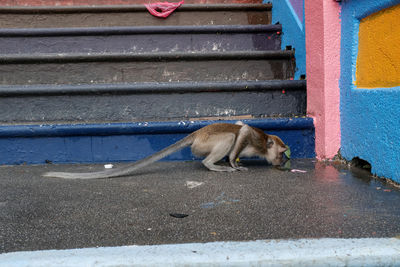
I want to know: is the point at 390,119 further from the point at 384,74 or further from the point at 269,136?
the point at 269,136

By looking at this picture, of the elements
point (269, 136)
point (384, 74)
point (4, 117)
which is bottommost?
point (269, 136)

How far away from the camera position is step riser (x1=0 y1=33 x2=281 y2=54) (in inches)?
126

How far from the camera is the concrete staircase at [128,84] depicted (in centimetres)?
256

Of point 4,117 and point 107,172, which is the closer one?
point 107,172

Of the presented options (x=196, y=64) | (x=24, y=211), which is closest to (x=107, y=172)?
(x=24, y=211)

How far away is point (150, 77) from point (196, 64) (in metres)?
0.41

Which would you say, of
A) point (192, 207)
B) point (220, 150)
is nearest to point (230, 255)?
point (192, 207)

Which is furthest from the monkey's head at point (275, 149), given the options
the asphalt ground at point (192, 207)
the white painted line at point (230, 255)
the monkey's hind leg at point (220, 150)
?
the white painted line at point (230, 255)

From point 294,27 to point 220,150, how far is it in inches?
55.5

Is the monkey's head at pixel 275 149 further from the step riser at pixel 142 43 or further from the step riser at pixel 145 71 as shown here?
the step riser at pixel 142 43

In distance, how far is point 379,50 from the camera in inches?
82.1

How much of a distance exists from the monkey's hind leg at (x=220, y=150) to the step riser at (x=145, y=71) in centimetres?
88

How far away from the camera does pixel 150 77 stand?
3.07 meters

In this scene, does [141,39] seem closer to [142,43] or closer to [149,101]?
[142,43]
